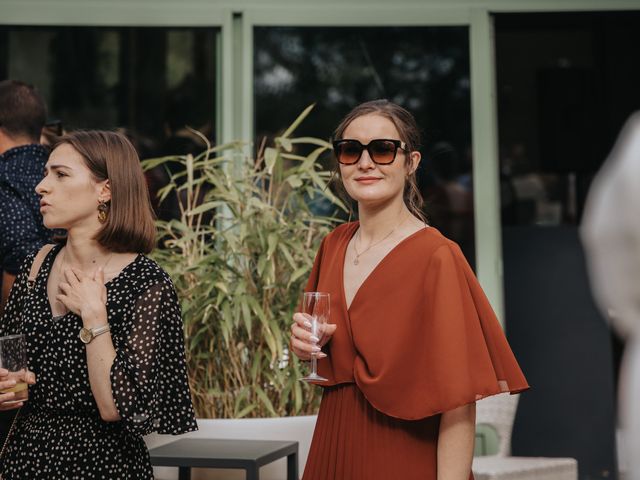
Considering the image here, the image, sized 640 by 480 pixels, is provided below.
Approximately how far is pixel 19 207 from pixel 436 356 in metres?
2.10

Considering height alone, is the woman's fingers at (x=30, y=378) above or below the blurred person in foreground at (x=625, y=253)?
below

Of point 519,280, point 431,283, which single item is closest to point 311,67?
point 519,280

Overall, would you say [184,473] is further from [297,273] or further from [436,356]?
[436,356]

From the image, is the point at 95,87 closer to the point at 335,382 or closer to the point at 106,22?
the point at 106,22

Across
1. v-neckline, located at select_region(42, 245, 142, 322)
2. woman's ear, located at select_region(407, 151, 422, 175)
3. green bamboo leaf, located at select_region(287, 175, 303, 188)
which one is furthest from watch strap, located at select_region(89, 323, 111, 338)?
green bamboo leaf, located at select_region(287, 175, 303, 188)

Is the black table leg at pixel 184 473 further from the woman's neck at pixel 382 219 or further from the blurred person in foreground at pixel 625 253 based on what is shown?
the blurred person in foreground at pixel 625 253

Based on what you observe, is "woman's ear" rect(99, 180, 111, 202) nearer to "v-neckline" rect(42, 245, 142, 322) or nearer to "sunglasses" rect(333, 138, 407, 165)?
"v-neckline" rect(42, 245, 142, 322)

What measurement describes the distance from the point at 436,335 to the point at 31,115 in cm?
238

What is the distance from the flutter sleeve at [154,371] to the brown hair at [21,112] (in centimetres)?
174

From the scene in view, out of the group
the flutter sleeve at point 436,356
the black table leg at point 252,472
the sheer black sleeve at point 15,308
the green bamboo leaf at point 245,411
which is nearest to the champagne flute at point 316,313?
the flutter sleeve at point 436,356

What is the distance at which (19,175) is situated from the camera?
3.69 meters

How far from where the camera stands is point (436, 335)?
211 centimetres

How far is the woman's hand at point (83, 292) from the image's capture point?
7.47 ft

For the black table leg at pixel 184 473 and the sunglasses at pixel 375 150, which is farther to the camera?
the black table leg at pixel 184 473
